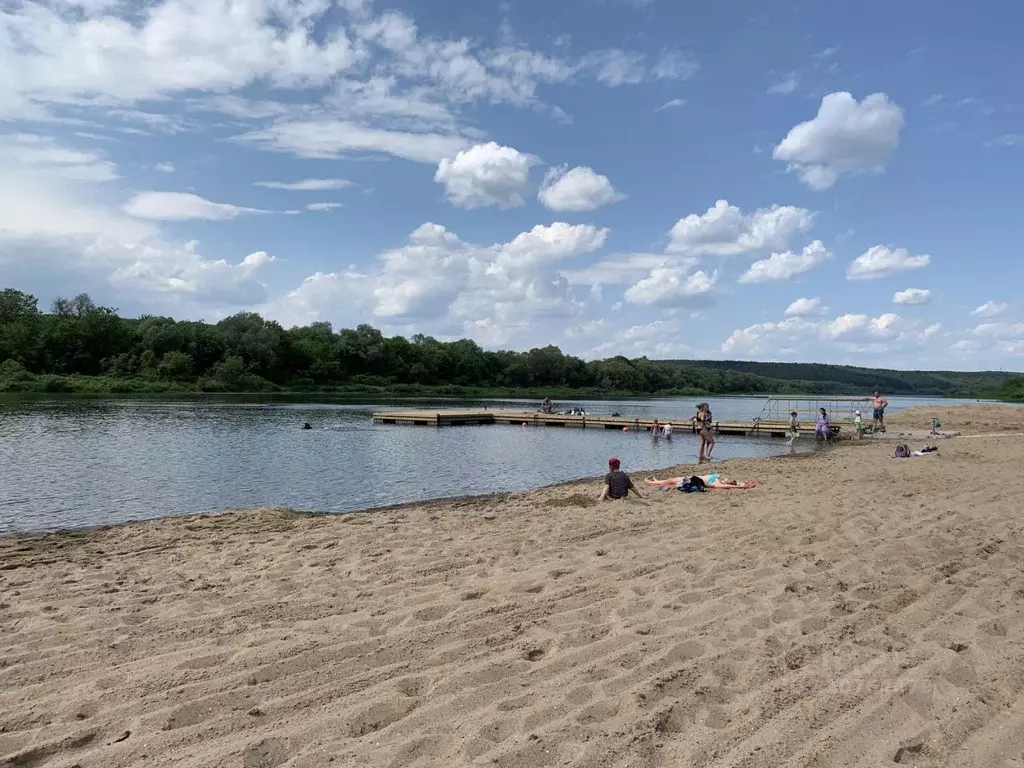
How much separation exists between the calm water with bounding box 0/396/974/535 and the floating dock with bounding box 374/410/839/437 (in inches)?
89.1

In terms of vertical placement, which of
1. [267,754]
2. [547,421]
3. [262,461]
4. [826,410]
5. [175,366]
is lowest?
[262,461]

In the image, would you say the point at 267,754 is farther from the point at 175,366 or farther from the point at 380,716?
the point at 175,366

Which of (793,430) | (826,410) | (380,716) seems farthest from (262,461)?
(826,410)

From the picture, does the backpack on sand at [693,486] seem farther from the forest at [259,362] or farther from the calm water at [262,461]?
the forest at [259,362]

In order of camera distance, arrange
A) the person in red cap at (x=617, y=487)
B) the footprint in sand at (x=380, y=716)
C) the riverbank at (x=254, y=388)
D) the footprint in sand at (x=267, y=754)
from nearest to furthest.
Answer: the footprint in sand at (x=267, y=754), the footprint in sand at (x=380, y=716), the person in red cap at (x=617, y=487), the riverbank at (x=254, y=388)

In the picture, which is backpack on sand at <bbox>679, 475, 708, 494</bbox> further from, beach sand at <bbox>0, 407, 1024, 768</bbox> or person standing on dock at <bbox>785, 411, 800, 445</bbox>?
person standing on dock at <bbox>785, 411, 800, 445</bbox>

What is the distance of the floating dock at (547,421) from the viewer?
39219 mm

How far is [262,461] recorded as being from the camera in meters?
23.0

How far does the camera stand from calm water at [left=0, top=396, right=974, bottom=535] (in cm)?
1528

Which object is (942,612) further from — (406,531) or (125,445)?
(125,445)

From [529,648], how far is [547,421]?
137ft

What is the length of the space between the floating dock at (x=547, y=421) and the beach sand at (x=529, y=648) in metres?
30.0

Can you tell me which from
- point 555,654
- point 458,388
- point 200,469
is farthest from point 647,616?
point 458,388

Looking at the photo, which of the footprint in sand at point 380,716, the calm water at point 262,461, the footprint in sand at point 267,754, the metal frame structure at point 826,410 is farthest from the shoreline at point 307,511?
the metal frame structure at point 826,410
